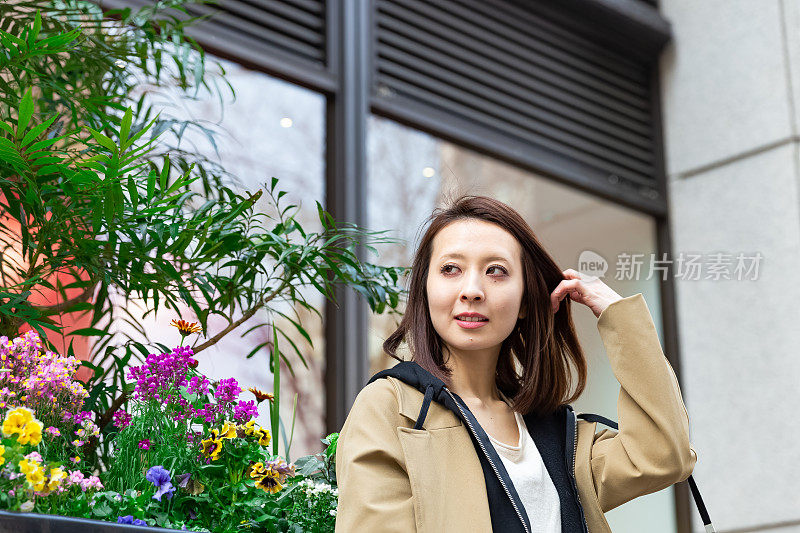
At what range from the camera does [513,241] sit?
1.73 meters

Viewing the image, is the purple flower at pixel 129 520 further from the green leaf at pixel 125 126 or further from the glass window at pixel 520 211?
the glass window at pixel 520 211

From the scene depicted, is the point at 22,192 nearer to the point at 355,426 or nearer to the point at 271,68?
the point at 355,426

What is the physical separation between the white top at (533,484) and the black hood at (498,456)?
0.02m

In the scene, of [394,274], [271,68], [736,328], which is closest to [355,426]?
[394,274]

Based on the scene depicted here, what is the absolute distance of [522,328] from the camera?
181 cm

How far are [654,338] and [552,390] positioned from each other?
22cm

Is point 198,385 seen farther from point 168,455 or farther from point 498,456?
point 498,456

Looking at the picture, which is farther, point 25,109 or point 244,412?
point 244,412

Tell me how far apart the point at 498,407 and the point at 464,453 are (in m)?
0.23

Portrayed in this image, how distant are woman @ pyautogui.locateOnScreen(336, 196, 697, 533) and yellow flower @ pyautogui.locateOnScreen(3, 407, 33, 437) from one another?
469 millimetres

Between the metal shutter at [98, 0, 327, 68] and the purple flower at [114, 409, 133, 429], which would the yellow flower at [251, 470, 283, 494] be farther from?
the metal shutter at [98, 0, 327, 68]

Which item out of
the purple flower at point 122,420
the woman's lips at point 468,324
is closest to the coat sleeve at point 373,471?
the woman's lips at point 468,324

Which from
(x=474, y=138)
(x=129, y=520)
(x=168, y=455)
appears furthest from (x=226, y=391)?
(x=474, y=138)

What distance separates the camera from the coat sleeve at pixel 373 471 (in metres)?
1.41
